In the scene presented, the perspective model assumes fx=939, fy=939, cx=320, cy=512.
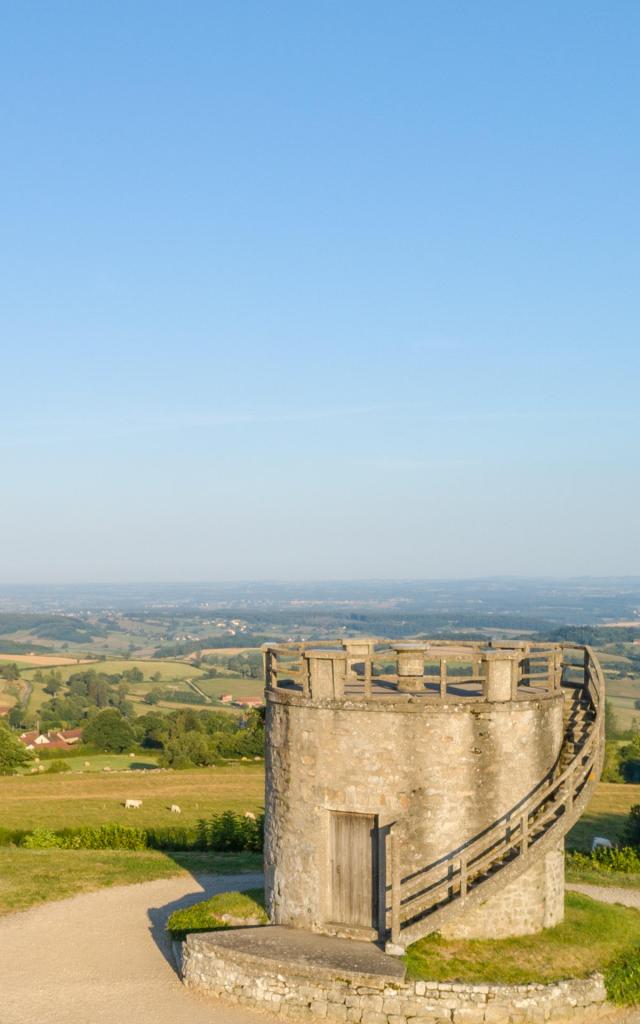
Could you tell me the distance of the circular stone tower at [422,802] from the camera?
19.6 m

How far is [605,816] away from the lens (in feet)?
154

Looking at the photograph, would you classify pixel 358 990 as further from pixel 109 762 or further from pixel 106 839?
pixel 109 762

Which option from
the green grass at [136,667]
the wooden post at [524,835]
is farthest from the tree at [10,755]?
the green grass at [136,667]

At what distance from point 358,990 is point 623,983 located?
18.2 feet

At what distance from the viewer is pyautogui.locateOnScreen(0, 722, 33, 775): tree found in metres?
62.4

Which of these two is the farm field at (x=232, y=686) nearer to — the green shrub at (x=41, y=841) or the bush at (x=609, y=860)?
the green shrub at (x=41, y=841)

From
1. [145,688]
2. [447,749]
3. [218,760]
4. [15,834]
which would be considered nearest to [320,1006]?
[447,749]

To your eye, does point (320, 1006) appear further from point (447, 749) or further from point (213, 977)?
point (447, 749)

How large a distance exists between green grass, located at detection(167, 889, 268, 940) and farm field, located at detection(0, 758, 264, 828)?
20.3 m

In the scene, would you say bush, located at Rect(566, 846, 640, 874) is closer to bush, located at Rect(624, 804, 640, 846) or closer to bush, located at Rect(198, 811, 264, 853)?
bush, located at Rect(624, 804, 640, 846)

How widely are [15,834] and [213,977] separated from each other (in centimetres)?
2053

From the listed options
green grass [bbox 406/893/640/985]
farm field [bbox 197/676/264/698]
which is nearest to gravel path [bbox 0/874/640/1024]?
Answer: green grass [bbox 406/893/640/985]

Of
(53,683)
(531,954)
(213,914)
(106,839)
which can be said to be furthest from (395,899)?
(53,683)

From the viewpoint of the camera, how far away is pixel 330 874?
67.4 ft
